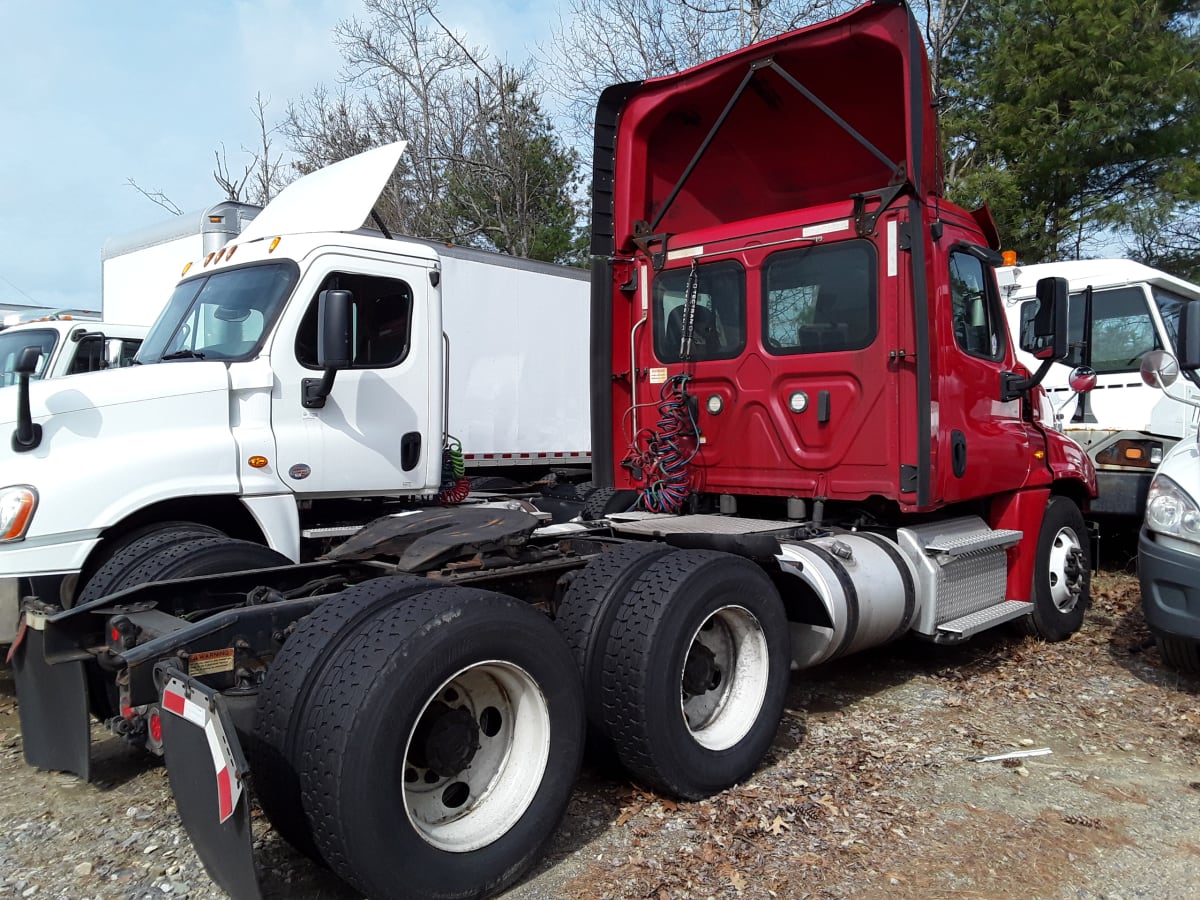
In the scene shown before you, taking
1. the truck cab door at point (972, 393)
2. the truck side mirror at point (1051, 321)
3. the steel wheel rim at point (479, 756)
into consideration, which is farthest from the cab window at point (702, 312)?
the steel wheel rim at point (479, 756)

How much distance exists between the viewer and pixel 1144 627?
6945 millimetres

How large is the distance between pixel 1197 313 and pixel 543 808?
4.69 metres

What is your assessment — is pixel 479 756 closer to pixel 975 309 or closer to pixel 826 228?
pixel 826 228

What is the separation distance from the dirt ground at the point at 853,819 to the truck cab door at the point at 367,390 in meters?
1.86

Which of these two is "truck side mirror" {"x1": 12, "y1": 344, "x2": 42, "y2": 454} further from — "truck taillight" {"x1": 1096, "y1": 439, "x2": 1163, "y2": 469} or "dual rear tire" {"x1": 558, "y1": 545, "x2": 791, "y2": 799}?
"truck taillight" {"x1": 1096, "y1": 439, "x2": 1163, "y2": 469}

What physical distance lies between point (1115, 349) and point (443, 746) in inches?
326

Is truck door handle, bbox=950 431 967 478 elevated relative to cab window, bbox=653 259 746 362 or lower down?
lower down

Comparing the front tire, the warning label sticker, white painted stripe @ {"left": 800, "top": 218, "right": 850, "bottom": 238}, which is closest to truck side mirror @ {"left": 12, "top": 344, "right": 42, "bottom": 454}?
the warning label sticker

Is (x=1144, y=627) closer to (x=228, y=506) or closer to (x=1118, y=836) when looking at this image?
(x=1118, y=836)

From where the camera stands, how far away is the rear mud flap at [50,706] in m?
3.57

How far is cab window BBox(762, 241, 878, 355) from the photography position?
534 cm

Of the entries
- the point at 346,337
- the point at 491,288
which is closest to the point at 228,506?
the point at 346,337

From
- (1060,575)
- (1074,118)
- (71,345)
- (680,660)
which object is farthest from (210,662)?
(1074,118)

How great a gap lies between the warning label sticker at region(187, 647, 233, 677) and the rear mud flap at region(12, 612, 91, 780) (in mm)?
761
